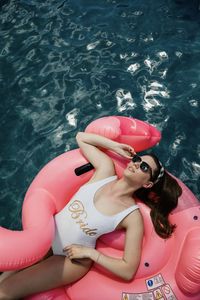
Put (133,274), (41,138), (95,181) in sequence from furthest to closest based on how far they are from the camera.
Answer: (41,138), (95,181), (133,274)

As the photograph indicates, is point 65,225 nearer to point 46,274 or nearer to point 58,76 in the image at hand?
point 46,274

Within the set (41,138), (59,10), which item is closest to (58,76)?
(41,138)

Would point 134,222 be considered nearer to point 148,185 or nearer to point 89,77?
point 148,185

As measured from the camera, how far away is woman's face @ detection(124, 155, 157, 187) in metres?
3.53

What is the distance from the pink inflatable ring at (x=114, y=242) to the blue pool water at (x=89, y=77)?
104cm

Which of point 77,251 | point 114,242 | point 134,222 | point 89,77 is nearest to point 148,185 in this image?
point 134,222

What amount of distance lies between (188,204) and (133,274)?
794mm

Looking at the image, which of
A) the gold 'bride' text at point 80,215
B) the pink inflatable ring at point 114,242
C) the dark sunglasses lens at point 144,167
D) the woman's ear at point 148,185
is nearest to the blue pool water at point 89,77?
the pink inflatable ring at point 114,242

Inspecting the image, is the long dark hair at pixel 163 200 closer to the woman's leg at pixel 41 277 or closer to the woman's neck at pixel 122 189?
the woman's neck at pixel 122 189

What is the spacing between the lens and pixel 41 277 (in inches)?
141

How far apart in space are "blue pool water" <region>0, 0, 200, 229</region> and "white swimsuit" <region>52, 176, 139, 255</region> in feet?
3.63

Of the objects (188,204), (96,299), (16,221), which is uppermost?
(188,204)

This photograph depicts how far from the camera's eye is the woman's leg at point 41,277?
141 inches

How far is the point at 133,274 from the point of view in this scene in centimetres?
354
